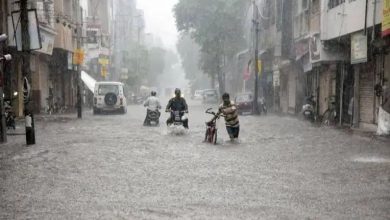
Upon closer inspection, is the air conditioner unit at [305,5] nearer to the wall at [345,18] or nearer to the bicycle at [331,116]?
the wall at [345,18]

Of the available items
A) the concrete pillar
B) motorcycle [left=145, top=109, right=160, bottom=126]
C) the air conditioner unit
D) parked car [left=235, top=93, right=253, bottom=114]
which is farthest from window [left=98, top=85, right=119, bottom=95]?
the concrete pillar

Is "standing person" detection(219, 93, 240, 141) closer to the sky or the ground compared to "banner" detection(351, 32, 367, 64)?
closer to the ground

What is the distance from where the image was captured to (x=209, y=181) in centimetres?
984

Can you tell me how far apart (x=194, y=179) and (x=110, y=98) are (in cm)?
2345

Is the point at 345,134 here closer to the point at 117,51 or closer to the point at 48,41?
the point at 48,41

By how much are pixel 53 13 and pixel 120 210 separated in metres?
26.3

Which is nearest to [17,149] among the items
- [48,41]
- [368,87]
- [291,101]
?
[368,87]

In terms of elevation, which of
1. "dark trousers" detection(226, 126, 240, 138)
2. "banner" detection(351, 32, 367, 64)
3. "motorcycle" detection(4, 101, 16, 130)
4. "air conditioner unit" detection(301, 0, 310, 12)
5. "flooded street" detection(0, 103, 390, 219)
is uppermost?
"air conditioner unit" detection(301, 0, 310, 12)

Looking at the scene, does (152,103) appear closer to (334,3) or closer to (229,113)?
(229,113)

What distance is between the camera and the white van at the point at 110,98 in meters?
33.4

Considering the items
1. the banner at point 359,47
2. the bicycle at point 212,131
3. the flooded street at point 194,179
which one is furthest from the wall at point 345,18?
the bicycle at point 212,131

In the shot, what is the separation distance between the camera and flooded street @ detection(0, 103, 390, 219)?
747 centimetres

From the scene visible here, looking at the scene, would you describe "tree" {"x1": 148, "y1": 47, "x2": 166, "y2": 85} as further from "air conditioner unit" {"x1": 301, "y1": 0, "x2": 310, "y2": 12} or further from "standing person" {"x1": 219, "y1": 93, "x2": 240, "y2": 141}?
"standing person" {"x1": 219, "y1": 93, "x2": 240, "y2": 141}

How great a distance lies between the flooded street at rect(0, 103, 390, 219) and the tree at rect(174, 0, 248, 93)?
39944 millimetres
